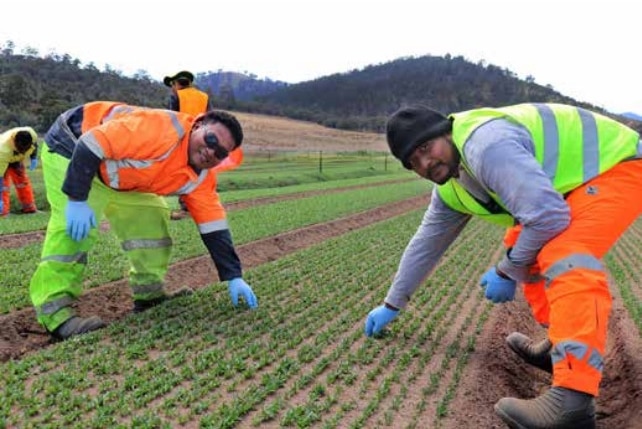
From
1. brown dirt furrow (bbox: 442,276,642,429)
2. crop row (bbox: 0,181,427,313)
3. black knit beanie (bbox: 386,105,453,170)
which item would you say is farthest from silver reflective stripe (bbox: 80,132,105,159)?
brown dirt furrow (bbox: 442,276,642,429)

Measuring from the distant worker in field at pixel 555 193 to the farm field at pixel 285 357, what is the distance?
64 cm

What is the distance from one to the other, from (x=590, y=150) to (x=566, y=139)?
133 mm

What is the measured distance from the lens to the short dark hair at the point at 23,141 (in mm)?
9227

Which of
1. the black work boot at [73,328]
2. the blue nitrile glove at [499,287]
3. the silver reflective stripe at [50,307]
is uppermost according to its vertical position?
the blue nitrile glove at [499,287]

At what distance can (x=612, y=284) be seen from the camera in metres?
6.49

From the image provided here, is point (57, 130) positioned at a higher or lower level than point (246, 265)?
higher

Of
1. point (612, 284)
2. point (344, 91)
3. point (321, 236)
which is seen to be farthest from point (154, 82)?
point (344, 91)

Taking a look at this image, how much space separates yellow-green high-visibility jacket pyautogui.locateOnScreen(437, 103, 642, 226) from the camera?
281 cm

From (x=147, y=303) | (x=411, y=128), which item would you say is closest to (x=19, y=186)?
(x=147, y=303)

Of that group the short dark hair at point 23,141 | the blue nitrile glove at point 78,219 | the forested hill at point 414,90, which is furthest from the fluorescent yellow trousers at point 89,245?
the forested hill at point 414,90

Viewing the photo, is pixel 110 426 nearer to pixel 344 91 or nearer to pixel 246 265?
pixel 246 265

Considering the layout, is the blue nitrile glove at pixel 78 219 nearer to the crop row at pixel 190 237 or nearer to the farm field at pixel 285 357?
the farm field at pixel 285 357

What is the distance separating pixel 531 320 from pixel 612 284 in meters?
1.88

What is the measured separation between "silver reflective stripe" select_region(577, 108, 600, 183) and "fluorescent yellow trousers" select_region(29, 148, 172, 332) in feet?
10.1
